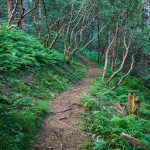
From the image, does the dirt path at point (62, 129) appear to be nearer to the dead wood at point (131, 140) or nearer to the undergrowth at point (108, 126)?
the undergrowth at point (108, 126)

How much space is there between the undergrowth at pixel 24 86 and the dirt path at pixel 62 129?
0.23m

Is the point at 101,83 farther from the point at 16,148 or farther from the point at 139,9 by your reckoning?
the point at 16,148

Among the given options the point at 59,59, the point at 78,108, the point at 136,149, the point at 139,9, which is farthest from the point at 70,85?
the point at 136,149

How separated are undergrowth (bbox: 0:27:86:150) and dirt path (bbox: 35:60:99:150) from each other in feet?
0.75

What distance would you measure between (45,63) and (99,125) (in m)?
6.68

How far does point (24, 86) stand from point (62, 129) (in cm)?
274

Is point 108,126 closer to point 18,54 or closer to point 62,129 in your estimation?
point 62,129

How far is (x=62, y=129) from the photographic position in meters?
7.45

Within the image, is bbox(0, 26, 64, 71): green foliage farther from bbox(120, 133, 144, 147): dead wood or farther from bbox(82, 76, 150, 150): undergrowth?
bbox(120, 133, 144, 147): dead wood

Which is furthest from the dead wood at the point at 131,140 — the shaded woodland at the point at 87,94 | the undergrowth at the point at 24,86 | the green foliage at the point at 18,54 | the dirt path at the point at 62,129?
the green foliage at the point at 18,54

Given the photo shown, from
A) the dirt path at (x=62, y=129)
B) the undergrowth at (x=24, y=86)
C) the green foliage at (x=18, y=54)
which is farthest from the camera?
the green foliage at (x=18, y=54)

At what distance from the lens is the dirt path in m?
6.55

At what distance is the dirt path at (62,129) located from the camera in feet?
21.5

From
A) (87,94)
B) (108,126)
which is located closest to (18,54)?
(87,94)
